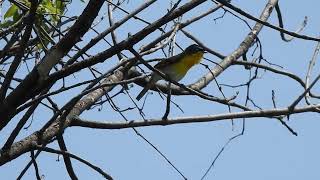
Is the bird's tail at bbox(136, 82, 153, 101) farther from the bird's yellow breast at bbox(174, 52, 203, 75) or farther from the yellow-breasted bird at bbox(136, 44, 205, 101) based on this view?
the bird's yellow breast at bbox(174, 52, 203, 75)

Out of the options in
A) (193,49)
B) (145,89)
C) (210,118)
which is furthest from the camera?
(193,49)

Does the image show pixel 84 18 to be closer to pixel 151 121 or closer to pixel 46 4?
pixel 151 121

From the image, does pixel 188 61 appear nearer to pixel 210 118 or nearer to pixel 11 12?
pixel 11 12

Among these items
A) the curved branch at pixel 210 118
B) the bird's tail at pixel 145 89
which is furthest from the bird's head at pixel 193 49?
the curved branch at pixel 210 118

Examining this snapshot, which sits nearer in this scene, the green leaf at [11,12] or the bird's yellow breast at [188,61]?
the green leaf at [11,12]

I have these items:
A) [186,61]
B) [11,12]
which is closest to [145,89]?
[186,61]

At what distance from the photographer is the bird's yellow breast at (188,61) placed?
5553 millimetres

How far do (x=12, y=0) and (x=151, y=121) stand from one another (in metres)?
1.14

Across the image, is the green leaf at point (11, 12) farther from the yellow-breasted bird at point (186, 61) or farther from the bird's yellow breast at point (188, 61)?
the bird's yellow breast at point (188, 61)

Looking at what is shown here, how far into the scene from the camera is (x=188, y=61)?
5.66m

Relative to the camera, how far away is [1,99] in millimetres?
2879

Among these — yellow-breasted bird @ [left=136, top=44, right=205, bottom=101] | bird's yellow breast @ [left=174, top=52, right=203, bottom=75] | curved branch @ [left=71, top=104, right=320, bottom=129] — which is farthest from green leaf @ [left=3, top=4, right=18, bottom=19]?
bird's yellow breast @ [left=174, top=52, right=203, bottom=75]

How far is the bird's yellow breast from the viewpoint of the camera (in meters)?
5.55

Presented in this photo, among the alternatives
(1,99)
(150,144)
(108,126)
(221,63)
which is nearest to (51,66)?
(1,99)
